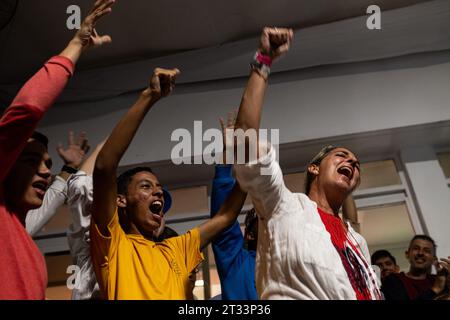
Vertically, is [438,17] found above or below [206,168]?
above

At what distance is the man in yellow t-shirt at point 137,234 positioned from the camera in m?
1.05

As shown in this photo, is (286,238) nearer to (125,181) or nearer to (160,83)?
(160,83)

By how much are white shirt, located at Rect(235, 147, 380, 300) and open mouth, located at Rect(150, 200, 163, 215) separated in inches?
17.7

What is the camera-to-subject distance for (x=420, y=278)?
6.95 ft

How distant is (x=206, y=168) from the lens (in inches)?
106

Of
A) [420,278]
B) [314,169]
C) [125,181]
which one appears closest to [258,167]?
[314,169]

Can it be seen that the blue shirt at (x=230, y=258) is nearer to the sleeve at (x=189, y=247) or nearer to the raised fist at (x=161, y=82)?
the sleeve at (x=189, y=247)

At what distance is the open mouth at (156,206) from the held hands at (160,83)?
406mm

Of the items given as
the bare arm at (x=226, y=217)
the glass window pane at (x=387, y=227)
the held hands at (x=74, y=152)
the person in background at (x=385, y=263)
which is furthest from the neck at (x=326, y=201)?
the glass window pane at (x=387, y=227)

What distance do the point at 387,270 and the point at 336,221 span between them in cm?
118

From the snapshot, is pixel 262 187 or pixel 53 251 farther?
pixel 53 251

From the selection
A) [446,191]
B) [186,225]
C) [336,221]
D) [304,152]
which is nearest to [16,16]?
[186,225]

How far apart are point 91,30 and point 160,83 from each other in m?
0.21

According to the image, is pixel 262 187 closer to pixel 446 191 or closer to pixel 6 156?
pixel 6 156
